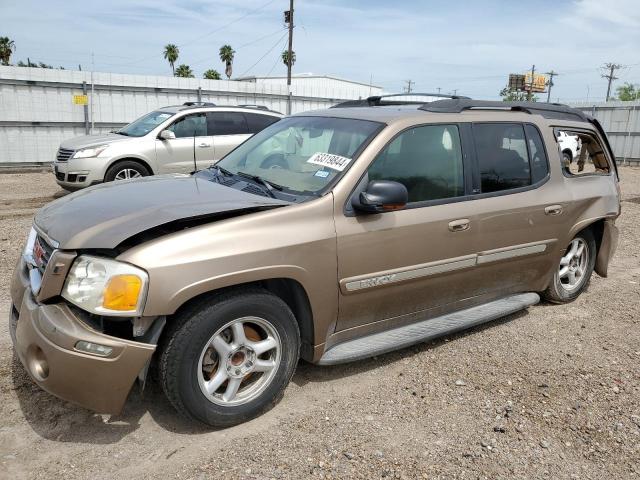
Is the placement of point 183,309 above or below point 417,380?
above

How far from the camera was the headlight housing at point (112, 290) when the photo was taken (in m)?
2.50

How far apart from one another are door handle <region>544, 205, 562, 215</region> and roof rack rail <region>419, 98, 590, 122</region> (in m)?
0.81

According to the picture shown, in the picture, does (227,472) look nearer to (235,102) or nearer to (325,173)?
(325,173)

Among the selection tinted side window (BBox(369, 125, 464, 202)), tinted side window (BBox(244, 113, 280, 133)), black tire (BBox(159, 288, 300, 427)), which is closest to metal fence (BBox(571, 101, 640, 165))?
tinted side window (BBox(244, 113, 280, 133))

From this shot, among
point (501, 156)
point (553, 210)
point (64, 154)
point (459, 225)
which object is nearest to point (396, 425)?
point (459, 225)

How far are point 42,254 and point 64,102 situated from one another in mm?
13132

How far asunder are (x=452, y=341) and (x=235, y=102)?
14.8m

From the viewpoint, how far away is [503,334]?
4.36 meters

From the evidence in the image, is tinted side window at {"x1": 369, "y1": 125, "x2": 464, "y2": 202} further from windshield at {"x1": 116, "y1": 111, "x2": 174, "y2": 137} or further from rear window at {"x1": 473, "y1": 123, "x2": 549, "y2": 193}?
windshield at {"x1": 116, "y1": 111, "x2": 174, "y2": 137}

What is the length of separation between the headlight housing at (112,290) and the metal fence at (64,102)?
13.3m

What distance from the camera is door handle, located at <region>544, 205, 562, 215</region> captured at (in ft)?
14.1

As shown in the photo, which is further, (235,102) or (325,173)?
(235,102)

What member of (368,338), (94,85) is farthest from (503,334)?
(94,85)

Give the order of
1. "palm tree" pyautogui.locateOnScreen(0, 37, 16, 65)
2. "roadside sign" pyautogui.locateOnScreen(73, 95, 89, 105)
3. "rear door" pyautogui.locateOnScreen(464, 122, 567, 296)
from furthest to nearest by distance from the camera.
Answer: "palm tree" pyautogui.locateOnScreen(0, 37, 16, 65), "roadside sign" pyautogui.locateOnScreen(73, 95, 89, 105), "rear door" pyautogui.locateOnScreen(464, 122, 567, 296)
